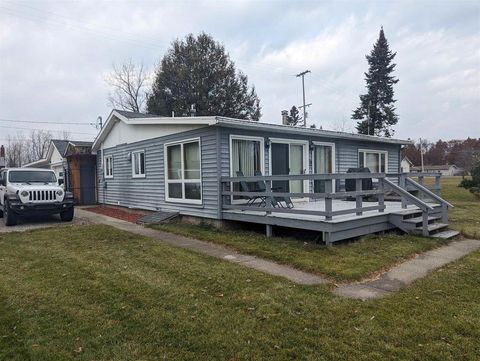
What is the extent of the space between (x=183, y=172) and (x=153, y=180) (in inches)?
75.7

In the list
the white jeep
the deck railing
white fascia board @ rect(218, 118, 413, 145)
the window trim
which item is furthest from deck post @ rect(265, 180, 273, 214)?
the white jeep

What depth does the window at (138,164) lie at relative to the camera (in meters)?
12.4

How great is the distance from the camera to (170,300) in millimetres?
4145

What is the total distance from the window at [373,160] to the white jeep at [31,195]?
10785 mm

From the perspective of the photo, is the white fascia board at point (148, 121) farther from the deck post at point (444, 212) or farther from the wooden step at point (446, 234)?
the deck post at point (444, 212)

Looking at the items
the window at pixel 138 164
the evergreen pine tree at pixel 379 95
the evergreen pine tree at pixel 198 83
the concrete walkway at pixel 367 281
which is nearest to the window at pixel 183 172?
the concrete walkway at pixel 367 281

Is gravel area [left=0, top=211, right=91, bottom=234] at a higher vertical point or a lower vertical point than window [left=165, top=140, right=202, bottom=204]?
lower

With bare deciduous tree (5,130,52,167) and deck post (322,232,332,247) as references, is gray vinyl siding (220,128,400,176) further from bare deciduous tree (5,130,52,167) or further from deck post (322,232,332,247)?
bare deciduous tree (5,130,52,167)

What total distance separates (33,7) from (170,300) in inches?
681

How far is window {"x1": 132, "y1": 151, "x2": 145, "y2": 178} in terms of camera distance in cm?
1239

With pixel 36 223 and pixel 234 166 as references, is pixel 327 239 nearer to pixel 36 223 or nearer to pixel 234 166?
pixel 234 166

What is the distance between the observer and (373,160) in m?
14.5

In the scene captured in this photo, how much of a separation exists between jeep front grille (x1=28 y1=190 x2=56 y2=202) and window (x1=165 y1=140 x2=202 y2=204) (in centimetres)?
358

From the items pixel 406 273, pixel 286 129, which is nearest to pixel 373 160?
pixel 286 129
